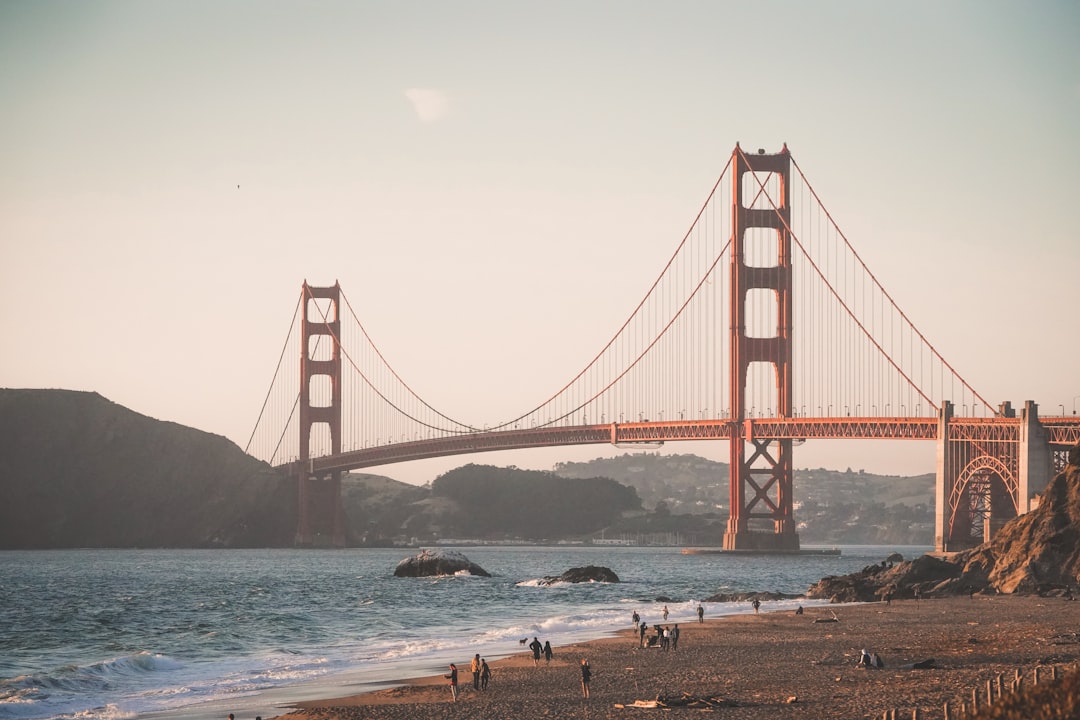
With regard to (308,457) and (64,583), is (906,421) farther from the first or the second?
(308,457)

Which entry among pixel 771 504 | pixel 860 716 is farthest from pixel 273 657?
pixel 771 504

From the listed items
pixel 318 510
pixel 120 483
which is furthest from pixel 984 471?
pixel 120 483

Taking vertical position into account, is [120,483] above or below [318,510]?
above

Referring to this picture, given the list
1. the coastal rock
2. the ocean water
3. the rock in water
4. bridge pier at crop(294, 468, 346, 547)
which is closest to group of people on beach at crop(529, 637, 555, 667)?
the ocean water

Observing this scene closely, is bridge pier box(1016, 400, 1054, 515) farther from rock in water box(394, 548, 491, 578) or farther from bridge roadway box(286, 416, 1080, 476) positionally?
rock in water box(394, 548, 491, 578)

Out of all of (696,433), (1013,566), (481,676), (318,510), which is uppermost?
(696,433)

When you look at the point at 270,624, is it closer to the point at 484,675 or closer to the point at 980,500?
the point at 484,675
